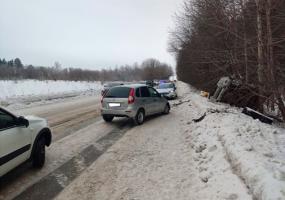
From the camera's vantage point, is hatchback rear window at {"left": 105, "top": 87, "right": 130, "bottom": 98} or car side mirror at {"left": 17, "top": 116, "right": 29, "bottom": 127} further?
hatchback rear window at {"left": 105, "top": 87, "right": 130, "bottom": 98}

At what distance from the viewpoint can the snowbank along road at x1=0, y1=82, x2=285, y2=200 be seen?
218 inches

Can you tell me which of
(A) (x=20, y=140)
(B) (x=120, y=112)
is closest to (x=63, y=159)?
(A) (x=20, y=140)

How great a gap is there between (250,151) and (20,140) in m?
4.41

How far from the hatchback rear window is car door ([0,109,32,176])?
24.4ft

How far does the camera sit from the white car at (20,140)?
571 centimetres

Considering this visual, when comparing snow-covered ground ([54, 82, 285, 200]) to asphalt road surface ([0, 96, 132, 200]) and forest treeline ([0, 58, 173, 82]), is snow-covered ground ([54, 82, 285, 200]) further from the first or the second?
forest treeline ([0, 58, 173, 82])

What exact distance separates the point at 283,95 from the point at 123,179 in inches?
184

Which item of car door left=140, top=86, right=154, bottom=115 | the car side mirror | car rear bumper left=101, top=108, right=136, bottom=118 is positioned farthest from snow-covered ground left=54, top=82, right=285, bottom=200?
car door left=140, top=86, right=154, bottom=115

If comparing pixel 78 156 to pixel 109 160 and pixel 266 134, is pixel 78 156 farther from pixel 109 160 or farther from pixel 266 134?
pixel 266 134

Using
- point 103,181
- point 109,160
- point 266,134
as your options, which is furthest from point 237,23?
point 103,181

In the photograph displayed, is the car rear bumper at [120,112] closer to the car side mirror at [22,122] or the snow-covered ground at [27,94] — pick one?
the car side mirror at [22,122]

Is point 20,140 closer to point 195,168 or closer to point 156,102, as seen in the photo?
point 195,168

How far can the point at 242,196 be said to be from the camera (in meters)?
4.96

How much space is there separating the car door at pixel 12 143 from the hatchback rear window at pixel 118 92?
745 cm
